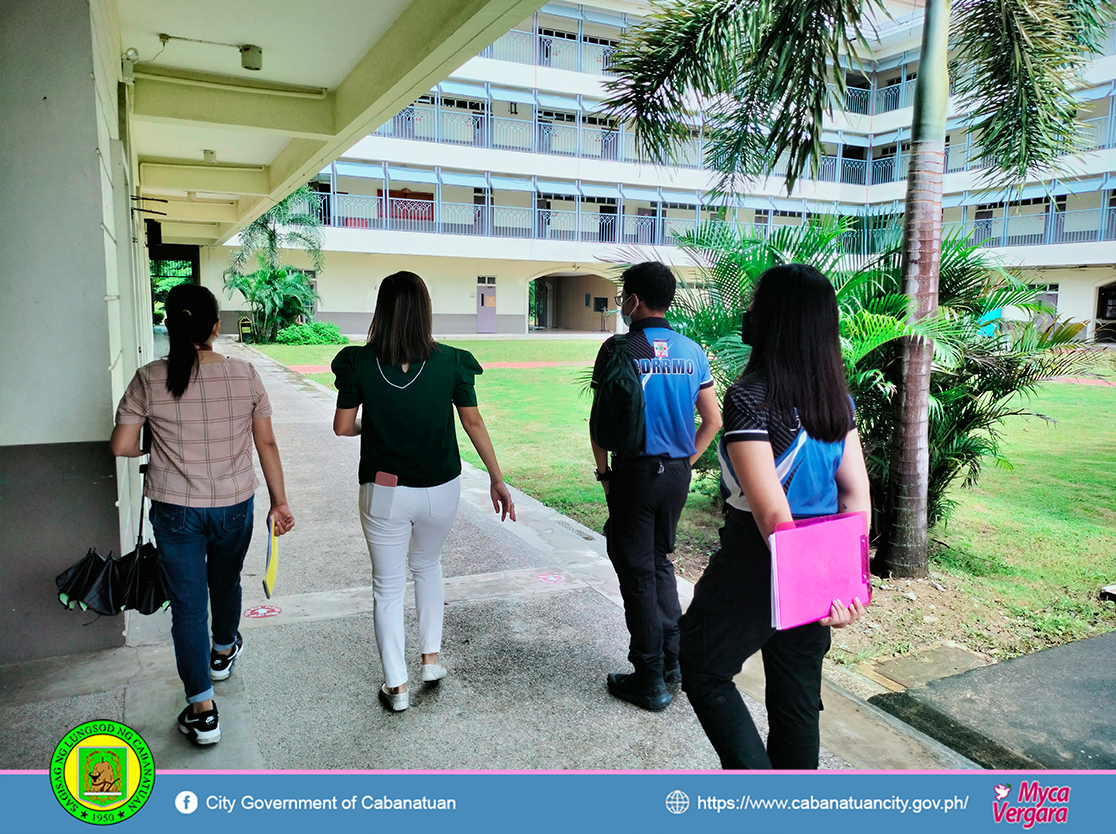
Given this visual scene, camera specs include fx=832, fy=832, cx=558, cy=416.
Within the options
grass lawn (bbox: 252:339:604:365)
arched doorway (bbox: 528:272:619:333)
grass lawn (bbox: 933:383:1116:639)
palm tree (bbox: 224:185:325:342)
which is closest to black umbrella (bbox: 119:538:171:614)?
grass lawn (bbox: 933:383:1116:639)

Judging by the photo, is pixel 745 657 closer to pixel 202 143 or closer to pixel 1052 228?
pixel 202 143

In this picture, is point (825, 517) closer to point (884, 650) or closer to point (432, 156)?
point (884, 650)

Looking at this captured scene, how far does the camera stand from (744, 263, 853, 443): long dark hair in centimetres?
222

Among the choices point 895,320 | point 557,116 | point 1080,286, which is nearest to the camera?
point 895,320

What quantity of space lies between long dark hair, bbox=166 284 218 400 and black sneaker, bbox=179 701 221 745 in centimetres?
118

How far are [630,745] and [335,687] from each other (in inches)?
51.1

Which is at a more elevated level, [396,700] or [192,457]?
[192,457]

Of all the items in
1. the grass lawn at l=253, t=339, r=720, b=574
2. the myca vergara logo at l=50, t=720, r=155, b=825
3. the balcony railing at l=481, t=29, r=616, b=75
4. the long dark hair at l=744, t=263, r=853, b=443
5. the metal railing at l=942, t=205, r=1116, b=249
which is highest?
the balcony railing at l=481, t=29, r=616, b=75

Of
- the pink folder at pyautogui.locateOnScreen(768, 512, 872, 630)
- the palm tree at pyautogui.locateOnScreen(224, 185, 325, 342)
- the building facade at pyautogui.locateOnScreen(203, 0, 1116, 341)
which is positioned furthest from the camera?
the building facade at pyautogui.locateOnScreen(203, 0, 1116, 341)

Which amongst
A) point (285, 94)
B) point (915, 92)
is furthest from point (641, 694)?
point (285, 94)

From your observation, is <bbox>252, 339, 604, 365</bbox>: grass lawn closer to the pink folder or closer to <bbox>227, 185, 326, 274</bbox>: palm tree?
<bbox>227, 185, 326, 274</bbox>: palm tree

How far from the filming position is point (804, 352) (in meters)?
2.25

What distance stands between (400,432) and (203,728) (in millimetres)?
1298

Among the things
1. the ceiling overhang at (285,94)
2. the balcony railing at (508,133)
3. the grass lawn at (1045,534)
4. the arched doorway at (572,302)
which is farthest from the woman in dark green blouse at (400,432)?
the arched doorway at (572,302)
